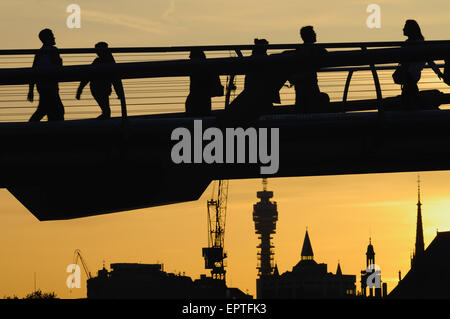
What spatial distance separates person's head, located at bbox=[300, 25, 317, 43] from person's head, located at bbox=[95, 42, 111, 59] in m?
3.02

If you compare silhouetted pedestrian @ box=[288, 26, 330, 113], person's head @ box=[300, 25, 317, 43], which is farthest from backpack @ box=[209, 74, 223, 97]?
person's head @ box=[300, 25, 317, 43]

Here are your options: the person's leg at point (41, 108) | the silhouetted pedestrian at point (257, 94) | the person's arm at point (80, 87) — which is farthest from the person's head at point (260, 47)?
the person's leg at point (41, 108)

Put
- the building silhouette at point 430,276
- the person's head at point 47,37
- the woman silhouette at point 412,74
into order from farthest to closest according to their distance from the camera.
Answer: the building silhouette at point 430,276 < the woman silhouette at point 412,74 < the person's head at point 47,37

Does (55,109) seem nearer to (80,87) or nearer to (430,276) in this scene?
(80,87)

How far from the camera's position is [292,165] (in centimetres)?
2059

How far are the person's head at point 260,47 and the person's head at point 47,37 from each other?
317 cm

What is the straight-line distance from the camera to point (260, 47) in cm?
2039

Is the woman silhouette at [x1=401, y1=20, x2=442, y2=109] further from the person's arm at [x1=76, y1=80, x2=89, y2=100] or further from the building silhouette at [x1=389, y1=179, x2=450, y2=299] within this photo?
the building silhouette at [x1=389, y1=179, x2=450, y2=299]

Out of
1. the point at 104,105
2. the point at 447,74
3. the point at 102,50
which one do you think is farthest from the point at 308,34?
the point at 104,105

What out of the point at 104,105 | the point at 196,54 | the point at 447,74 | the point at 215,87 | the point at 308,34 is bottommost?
the point at 104,105

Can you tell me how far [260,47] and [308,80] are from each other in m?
0.94

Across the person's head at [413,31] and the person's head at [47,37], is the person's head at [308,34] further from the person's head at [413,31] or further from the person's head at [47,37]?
the person's head at [47,37]

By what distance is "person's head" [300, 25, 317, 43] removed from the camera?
2011 cm

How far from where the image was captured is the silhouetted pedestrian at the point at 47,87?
65.2 ft
